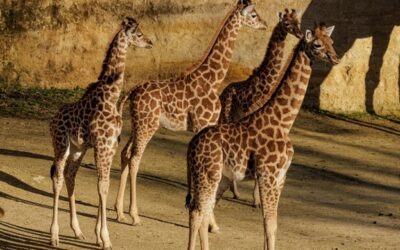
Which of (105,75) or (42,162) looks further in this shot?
(42,162)

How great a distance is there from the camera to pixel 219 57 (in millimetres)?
15398

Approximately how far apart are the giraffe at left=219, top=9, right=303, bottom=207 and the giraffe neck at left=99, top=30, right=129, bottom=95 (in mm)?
2995

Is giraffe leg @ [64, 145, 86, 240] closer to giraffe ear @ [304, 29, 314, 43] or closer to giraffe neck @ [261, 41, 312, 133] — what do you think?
giraffe neck @ [261, 41, 312, 133]

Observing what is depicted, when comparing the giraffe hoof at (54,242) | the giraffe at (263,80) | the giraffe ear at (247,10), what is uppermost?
the giraffe ear at (247,10)

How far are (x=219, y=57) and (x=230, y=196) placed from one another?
244 centimetres

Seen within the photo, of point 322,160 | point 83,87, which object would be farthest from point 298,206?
point 83,87

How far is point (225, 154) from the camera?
12.2 m

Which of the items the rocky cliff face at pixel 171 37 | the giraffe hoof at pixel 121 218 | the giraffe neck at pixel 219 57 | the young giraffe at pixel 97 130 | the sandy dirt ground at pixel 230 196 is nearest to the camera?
the young giraffe at pixel 97 130

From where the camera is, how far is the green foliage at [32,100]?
22031 millimetres

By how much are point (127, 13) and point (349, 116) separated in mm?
4903

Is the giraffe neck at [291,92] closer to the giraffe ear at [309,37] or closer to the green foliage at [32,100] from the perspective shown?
the giraffe ear at [309,37]

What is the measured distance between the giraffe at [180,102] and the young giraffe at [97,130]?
1.39 m

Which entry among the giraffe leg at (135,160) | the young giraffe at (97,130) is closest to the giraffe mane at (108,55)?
the young giraffe at (97,130)

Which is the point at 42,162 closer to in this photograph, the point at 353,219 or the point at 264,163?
the point at 353,219
